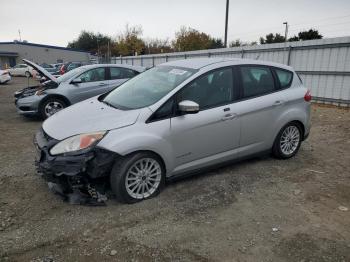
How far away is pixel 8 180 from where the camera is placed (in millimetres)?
4629

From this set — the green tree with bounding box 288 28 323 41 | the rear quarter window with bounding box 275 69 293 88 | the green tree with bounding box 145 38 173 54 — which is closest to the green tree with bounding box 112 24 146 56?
the green tree with bounding box 145 38 173 54

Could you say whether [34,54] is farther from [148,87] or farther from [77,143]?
[77,143]

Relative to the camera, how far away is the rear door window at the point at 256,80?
15.6 ft

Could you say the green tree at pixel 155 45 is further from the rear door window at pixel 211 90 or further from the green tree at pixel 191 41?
the rear door window at pixel 211 90

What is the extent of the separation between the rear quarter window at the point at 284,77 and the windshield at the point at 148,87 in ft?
5.40

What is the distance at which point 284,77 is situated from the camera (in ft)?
17.3

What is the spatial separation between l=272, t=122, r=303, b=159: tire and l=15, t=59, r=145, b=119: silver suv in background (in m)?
5.54

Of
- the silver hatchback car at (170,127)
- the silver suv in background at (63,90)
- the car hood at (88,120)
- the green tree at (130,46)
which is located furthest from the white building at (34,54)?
the silver hatchback car at (170,127)

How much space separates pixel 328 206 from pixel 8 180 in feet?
14.3

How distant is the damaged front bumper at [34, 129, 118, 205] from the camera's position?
11.6ft

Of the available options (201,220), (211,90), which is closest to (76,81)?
(211,90)

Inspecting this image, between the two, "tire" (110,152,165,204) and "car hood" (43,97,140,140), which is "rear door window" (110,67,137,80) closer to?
"car hood" (43,97,140,140)

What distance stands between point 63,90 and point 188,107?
593cm

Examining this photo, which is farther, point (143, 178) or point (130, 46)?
point (130, 46)
